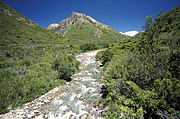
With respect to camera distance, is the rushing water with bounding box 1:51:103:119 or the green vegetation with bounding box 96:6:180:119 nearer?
the green vegetation with bounding box 96:6:180:119

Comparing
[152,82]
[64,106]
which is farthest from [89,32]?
[152,82]

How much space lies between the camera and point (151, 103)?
3305 mm

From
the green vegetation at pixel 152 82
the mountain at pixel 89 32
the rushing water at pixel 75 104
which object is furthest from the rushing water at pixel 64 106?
the mountain at pixel 89 32

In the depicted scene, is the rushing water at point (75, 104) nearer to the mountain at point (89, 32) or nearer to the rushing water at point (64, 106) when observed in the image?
the rushing water at point (64, 106)

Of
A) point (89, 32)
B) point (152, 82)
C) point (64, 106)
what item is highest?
point (89, 32)

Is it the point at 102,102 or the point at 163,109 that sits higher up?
the point at 163,109

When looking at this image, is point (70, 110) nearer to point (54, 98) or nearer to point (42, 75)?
point (54, 98)

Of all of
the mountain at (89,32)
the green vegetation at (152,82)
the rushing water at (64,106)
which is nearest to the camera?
the green vegetation at (152,82)

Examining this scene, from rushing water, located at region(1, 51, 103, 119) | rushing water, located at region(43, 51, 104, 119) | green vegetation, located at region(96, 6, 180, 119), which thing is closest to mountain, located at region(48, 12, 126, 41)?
rushing water, located at region(43, 51, 104, 119)

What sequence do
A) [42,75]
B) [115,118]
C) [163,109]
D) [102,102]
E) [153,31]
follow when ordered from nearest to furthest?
[163,109]
[115,118]
[153,31]
[102,102]
[42,75]

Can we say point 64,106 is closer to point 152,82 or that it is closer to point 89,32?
point 152,82

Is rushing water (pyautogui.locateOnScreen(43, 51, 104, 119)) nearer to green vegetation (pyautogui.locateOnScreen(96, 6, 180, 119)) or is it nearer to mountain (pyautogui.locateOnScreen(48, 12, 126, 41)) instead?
green vegetation (pyautogui.locateOnScreen(96, 6, 180, 119))

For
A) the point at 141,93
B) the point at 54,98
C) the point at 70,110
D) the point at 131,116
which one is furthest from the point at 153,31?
the point at 54,98

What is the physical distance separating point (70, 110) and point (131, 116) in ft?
12.8
